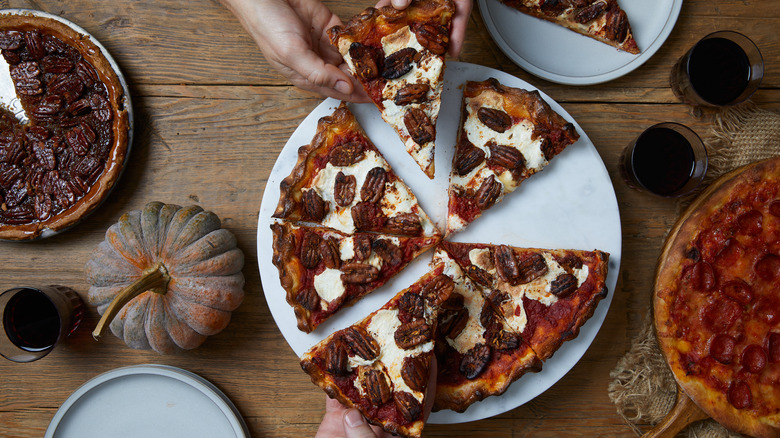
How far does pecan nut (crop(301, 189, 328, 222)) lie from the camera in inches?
122

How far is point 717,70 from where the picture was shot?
3.34 m

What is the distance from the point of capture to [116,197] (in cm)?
350

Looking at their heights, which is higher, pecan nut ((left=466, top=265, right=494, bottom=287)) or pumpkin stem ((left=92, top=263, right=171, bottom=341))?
pumpkin stem ((left=92, top=263, right=171, bottom=341))

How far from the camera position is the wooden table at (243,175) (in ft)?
11.4

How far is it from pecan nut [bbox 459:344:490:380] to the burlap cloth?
3.40 ft

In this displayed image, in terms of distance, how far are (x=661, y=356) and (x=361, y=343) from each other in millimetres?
1981

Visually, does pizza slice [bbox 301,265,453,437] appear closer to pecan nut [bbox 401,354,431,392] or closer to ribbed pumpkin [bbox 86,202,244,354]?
pecan nut [bbox 401,354,431,392]

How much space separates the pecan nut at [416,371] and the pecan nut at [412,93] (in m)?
1.48

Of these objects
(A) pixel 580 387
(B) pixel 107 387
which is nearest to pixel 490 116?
(A) pixel 580 387

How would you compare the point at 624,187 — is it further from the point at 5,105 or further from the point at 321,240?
the point at 5,105

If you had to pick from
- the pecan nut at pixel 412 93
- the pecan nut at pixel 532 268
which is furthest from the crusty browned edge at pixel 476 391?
the pecan nut at pixel 412 93

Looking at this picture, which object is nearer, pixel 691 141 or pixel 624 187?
pixel 691 141

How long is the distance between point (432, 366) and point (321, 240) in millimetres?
1008

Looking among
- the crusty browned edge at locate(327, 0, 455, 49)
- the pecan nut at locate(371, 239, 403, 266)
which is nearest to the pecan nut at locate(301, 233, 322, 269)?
the pecan nut at locate(371, 239, 403, 266)
